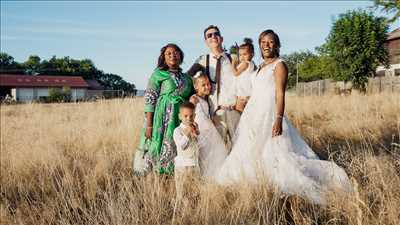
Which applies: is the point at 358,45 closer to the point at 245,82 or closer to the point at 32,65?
the point at 245,82

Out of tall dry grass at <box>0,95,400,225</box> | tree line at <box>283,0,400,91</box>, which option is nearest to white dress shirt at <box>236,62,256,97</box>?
tall dry grass at <box>0,95,400,225</box>

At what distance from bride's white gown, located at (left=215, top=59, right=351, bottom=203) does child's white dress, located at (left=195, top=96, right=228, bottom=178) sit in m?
0.11

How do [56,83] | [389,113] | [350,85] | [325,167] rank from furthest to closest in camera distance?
[56,83], [350,85], [389,113], [325,167]

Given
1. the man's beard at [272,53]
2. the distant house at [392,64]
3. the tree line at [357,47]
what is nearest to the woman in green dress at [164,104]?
the man's beard at [272,53]

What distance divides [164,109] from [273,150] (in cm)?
127

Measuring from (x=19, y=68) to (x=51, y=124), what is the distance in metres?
60.8

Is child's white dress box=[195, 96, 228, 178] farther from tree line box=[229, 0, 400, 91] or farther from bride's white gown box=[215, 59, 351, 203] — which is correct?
tree line box=[229, 0, 400, 91]

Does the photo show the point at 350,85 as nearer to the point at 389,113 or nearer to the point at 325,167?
the point at 389,113

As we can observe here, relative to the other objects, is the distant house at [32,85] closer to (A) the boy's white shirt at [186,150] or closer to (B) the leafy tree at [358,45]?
(B) the leafy tree at [358,45]

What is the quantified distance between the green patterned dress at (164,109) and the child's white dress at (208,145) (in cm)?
35

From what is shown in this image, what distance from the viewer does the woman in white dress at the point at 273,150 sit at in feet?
10.2

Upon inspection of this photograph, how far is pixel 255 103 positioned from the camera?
352 cm

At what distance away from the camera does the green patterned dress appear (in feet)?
12.8

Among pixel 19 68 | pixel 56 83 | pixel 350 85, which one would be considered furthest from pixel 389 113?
pixel 19 68
